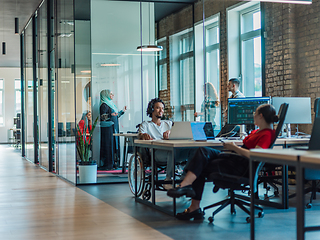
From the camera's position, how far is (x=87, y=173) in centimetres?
A: 697

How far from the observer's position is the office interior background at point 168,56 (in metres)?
6.85

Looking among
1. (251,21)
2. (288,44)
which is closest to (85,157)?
(288,44)

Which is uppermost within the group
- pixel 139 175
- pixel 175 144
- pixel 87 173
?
pixel 175 144

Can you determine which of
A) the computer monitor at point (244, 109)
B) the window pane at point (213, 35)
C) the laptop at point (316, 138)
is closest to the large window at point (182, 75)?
the window pane at point (213, 35)

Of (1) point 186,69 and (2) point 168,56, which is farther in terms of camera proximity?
(1) point 186,69

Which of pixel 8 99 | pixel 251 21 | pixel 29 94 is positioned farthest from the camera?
pixel 8 99

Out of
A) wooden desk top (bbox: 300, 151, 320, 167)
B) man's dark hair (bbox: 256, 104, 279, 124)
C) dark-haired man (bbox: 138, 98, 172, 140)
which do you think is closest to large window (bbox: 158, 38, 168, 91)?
dark-haired man (bbox: 138, 98, 172, 140)

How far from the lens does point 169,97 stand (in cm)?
770

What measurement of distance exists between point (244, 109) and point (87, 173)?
9.97 ft

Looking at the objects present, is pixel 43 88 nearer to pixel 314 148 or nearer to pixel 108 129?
pixel 108 129

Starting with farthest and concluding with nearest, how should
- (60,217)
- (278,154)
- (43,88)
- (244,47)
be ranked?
(43,88) < (244,47) < (60,217) < (278,154)

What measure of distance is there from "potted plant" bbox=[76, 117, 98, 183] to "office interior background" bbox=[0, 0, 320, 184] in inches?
4.8

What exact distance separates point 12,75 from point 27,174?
15.7 metres

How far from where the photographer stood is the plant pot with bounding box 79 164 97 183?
6.95m
